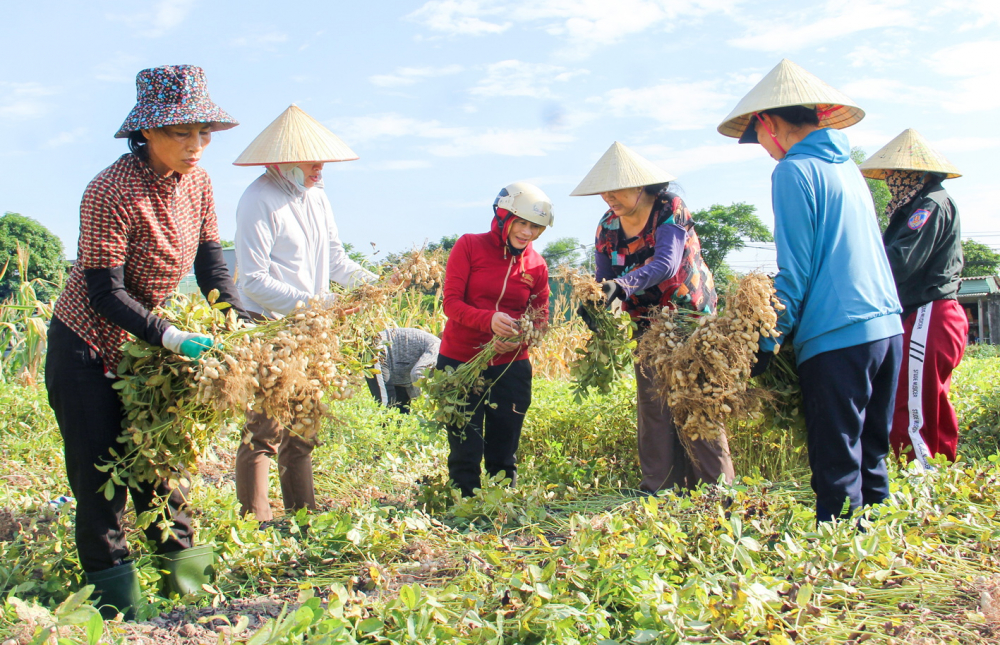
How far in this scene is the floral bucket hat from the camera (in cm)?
244

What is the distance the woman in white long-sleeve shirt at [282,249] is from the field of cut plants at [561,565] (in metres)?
0.21

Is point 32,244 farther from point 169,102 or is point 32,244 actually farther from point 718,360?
point 718,360

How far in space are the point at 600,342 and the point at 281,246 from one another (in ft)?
5.10

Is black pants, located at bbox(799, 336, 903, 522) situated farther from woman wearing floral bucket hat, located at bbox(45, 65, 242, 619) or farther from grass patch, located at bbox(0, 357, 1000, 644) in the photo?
woman wearing floral bucket hat, located at bbox(45, 65, 242, 619)

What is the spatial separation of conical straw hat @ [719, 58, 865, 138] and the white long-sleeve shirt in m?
1.77

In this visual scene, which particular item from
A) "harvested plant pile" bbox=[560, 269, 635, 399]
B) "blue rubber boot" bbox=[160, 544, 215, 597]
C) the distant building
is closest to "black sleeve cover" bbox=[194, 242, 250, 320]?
"blue rubber boot" bbox=[160, 544, 215, 597]

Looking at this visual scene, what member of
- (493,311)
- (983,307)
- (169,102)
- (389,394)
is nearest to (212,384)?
(169,102)

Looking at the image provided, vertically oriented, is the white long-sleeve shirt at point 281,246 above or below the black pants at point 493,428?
above

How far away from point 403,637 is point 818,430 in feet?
5.39

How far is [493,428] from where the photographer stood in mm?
3748

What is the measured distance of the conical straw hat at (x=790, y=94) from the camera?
9.09ft

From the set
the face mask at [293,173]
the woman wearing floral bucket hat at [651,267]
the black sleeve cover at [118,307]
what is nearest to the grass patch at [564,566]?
the woman wearing floral bucket hat at [651,267]

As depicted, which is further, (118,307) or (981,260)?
(981,260)

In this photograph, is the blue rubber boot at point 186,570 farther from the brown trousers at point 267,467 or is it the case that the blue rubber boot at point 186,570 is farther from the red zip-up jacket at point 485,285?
the red zip-up jacket at point 485,285
